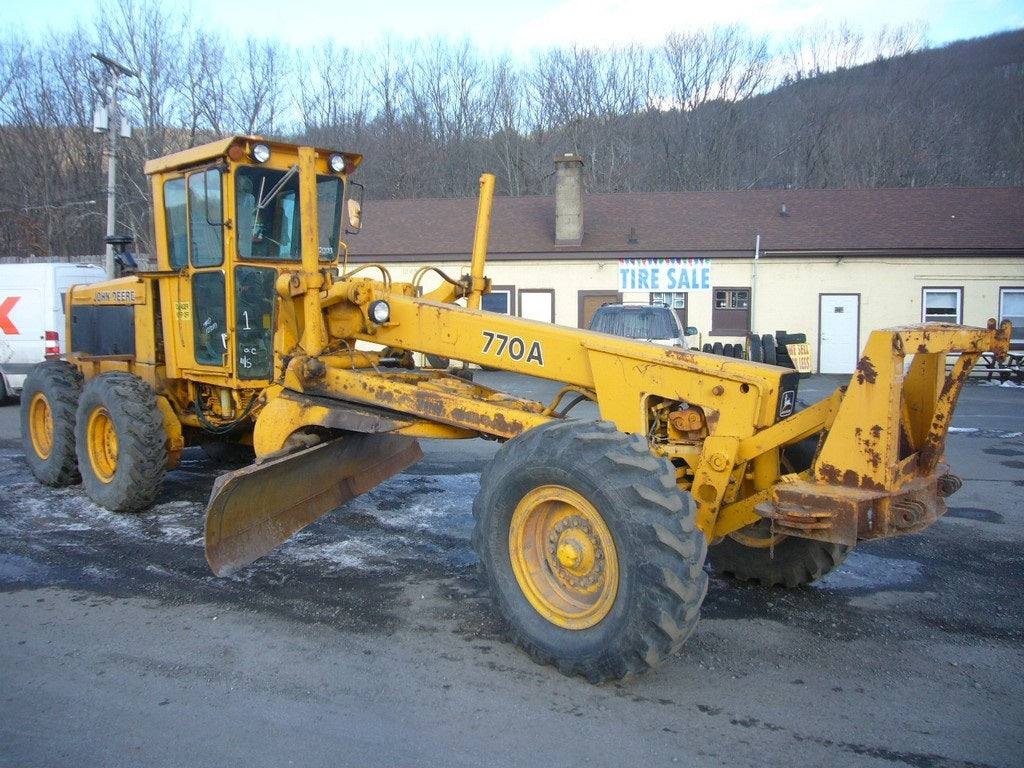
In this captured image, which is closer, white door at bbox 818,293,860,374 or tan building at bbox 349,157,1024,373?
tan building at bbox 349,157,1024,373

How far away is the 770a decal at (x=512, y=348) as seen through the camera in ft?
16.8

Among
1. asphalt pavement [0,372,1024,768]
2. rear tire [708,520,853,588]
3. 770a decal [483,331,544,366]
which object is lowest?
asphalt pavement [0,372,1024,768]

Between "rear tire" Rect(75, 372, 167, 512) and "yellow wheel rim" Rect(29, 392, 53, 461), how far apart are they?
4.04 ft

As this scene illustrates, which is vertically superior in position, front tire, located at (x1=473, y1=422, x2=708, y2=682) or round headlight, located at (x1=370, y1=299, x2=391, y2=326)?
round headlight, located at (x1=370, y1=299, x2=391, y2=326)

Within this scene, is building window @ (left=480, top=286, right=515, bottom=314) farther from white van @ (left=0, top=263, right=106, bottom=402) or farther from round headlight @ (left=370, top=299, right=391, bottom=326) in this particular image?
round headlight @ (left=370, top=299, right=391, bottom=326)

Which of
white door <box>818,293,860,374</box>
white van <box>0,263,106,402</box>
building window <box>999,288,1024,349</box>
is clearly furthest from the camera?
white door <box>818,293,860,374</box>

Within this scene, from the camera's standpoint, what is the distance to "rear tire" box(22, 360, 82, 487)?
25.9 ft

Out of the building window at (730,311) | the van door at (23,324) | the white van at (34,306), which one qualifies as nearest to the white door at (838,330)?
the building window at (730,311)

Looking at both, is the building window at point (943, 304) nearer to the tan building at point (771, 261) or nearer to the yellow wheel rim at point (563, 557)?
the tan building at point (771, 261)

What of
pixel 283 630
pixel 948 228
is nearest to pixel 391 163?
pixel 948 228

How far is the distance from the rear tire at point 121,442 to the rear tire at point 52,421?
540 millimetres

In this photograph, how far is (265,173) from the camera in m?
6.40

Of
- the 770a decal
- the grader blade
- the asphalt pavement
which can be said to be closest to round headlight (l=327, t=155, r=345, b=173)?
the grader blade

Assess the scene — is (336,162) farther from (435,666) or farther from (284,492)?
(435,666)
